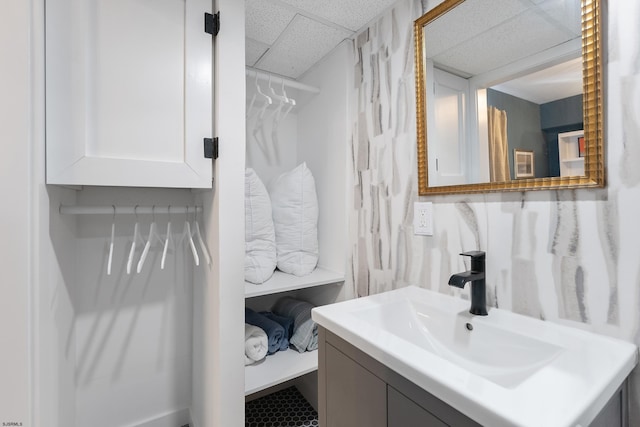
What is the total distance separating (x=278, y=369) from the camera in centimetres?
146

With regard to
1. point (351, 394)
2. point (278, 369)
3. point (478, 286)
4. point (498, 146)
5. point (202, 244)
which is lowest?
point (278, 369)

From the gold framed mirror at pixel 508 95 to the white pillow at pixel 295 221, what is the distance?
73 centimetres

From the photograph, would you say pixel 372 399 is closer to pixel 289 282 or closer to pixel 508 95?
pixel 289 282

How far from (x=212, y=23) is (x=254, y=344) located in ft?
4.87

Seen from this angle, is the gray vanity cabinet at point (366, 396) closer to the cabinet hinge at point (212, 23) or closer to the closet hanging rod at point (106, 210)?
the closet hanging rod at point (106, 210)

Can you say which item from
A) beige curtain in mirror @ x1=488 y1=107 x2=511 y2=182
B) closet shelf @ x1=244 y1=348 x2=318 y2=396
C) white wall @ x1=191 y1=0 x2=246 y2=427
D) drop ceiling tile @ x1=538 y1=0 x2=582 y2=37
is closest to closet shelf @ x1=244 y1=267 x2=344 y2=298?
white wall @ x1=191 y1=0 x2=246 y2=427

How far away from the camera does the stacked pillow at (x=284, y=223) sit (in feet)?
5.21

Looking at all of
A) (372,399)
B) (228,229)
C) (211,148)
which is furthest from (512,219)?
(211,148)

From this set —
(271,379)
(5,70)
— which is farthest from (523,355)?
(5,70)

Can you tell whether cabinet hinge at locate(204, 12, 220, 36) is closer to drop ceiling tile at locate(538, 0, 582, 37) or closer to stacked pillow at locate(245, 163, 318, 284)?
stacked pillow at locate(245, 163, 318, 284)

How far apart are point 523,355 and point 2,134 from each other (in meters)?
1.57

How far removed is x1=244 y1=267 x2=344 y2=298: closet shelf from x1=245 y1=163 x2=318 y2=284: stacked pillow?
45 millimetres

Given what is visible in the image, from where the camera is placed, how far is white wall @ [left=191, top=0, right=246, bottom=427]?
1.16 metres

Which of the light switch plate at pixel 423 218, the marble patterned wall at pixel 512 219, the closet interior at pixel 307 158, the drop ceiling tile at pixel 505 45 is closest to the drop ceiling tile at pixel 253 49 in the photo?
the closet interior at pixel 307 158
